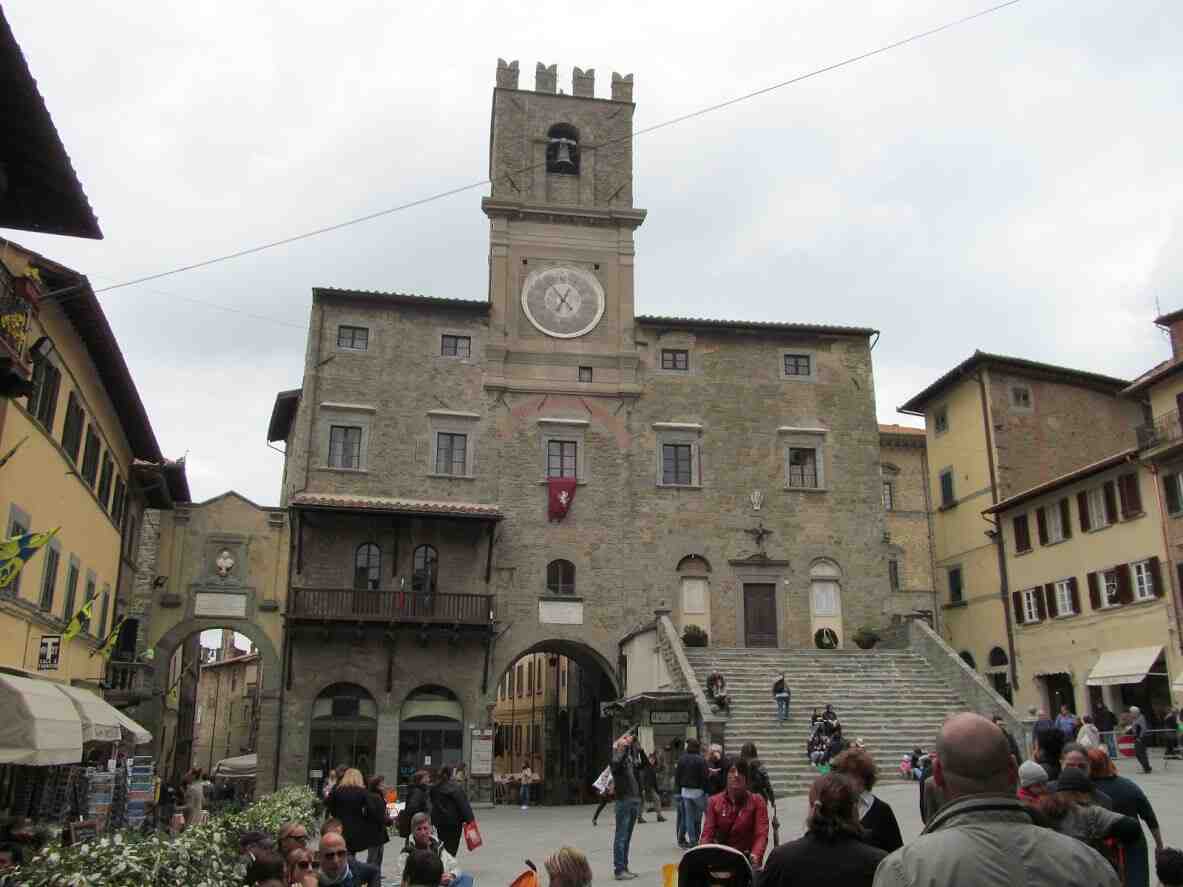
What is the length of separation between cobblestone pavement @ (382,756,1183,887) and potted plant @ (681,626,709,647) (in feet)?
24.8

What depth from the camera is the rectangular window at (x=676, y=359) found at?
3662cm

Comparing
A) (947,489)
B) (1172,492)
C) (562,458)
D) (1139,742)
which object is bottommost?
(1139,742)

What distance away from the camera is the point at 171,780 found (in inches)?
1732

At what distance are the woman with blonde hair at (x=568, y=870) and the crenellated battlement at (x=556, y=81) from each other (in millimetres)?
35179

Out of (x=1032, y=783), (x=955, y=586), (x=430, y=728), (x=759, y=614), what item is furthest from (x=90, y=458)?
(x=955, y=586)

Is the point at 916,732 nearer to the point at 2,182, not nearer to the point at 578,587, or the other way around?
the point at 578,587

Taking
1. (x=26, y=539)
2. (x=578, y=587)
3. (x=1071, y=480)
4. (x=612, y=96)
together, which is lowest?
(x=26, y=539)

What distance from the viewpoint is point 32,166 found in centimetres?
1376

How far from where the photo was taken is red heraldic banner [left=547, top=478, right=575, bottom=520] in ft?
112

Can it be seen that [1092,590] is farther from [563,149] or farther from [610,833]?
[563,149]

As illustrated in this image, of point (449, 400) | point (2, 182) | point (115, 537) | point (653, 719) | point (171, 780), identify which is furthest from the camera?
point (171, 780)

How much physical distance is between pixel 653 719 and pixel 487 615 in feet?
26.1

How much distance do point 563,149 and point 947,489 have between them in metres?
19.7

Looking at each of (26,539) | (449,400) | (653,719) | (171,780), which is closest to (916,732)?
(653,719)
